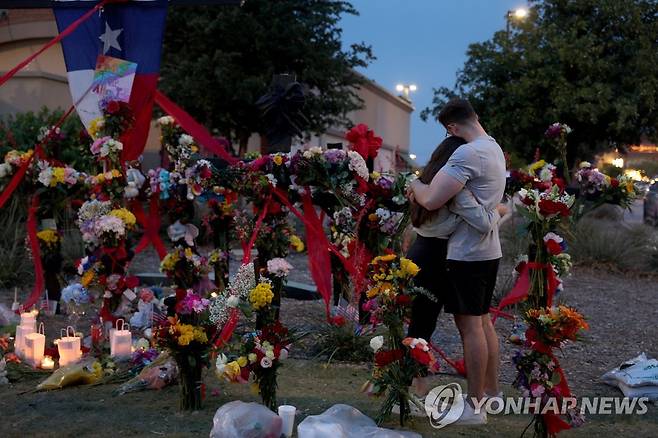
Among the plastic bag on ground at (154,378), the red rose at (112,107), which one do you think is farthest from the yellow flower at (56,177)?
the plastic bag on ground at (154,378)

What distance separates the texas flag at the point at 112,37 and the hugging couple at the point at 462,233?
3.20 meters

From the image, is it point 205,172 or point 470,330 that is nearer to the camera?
point 470,330

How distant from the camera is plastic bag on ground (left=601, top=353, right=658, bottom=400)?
5.04 m

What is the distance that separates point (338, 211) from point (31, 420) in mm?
2811

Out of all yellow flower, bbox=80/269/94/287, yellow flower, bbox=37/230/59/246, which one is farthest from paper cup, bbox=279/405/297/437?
yellow flower, bbox=37/230/59/246

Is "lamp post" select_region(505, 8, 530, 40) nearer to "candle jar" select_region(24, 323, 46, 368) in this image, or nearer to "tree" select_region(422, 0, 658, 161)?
"tree" select_region(422, 0, 658, 161)

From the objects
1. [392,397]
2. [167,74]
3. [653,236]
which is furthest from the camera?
[167,74]

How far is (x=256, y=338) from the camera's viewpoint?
13.7ft

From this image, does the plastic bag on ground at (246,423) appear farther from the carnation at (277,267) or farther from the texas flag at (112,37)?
the texas flag at (112,37)

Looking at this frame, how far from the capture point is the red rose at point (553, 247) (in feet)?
13.2

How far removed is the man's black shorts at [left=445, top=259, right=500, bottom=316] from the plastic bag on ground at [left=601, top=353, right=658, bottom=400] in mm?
1504

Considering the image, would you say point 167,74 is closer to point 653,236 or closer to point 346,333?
point 653,236

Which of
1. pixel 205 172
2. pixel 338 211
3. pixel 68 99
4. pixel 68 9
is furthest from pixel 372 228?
pixel 68 99

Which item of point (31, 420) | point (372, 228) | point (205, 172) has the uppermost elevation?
point (205, 172)
